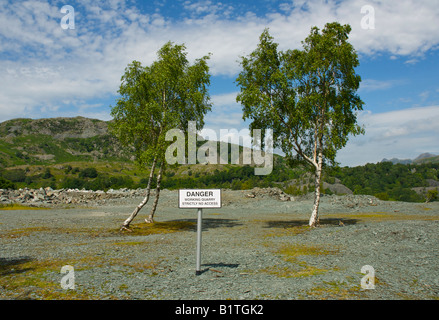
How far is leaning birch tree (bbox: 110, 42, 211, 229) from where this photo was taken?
30.5m

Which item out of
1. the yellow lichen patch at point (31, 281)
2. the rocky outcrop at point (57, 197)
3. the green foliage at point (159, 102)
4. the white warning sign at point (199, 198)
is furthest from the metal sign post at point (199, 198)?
the rocky outcrop at point (57, 197)

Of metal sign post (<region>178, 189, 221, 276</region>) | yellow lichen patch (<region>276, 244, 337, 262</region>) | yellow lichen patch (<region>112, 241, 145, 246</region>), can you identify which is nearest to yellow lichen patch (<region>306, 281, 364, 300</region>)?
yellow lichen patch (<region>276, 244, 337, 262</region>)

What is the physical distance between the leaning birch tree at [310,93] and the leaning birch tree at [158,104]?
5.48m

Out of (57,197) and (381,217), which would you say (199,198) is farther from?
(57,197)

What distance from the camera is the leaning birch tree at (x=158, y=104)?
30.5 metres

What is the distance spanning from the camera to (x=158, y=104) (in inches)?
1216

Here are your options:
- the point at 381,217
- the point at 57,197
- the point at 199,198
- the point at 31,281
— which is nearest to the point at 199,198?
the point at 199,198

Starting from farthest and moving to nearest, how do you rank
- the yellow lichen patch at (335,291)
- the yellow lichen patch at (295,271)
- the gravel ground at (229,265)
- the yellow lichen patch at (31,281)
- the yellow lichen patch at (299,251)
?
the yellow lichen patch at (299,251)
the yellow lichen patch at (295,271)
the gravel ground at (229,265)
the yellow lichen patch at (31,281)
the yellow lichen patch at (335,291)

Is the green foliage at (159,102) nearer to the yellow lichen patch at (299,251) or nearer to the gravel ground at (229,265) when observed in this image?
the gravel ground at (229,265)

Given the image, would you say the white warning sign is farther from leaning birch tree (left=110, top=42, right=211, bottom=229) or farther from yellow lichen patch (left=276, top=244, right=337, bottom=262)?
leaning birch tree (left=110, top=42, right=211, bottom=229)

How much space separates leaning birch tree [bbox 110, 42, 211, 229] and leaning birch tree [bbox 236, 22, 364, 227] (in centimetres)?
548

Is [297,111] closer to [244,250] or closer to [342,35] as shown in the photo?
[342,35]

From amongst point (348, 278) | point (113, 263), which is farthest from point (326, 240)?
point (113, 263)

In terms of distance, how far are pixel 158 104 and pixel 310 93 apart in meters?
16.2
